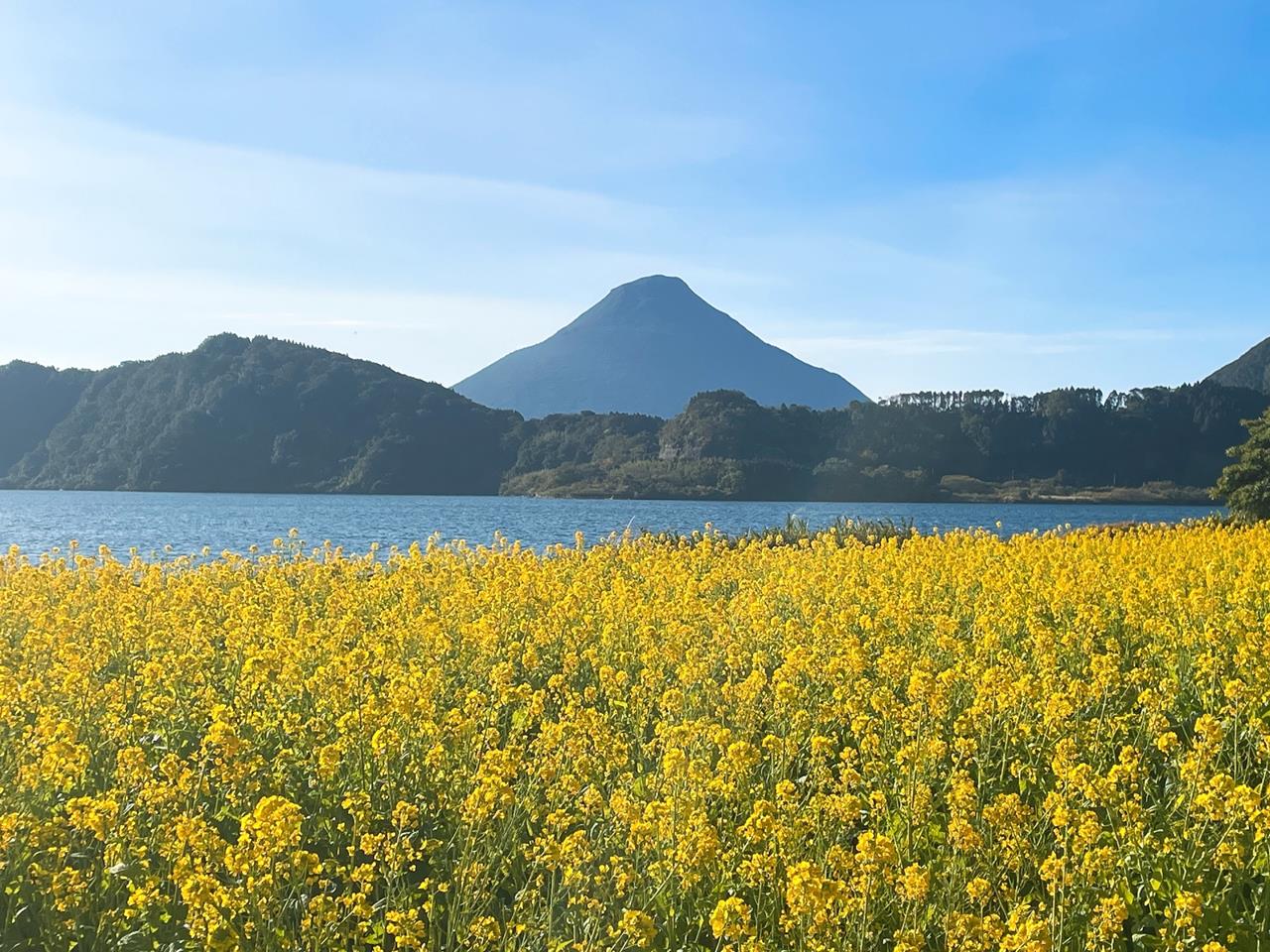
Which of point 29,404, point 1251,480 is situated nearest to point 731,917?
point 1251,480

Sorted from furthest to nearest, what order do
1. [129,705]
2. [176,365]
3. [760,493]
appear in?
A: [176,365], [760,493], [129,705]

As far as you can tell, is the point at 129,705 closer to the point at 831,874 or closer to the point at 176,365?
the point at 831,874

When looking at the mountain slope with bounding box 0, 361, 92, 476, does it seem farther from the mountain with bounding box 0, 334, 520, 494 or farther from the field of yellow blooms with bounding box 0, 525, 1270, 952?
the field of yellow blooms with bounding box 0, 525, 1270, 952

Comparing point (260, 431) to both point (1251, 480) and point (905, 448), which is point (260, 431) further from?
point (1251, 480)

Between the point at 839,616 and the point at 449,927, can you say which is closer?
the point at 449,927

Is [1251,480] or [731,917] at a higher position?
[1251,480]

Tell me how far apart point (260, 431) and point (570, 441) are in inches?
2010

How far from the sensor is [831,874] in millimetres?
4141

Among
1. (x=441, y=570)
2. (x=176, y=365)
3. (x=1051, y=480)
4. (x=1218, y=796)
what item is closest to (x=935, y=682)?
(x=1218, y=796)

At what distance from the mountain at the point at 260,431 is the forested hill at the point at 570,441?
34 cm

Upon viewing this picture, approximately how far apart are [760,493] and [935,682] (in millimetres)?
146497

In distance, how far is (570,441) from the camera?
179000mm

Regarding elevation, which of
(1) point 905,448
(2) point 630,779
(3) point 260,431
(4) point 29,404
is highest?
(4) point 29,404

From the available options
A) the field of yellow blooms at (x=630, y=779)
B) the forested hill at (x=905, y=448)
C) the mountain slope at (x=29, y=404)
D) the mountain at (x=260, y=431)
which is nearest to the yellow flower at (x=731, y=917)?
the field of yellow blooms at (x=630, y=779)
